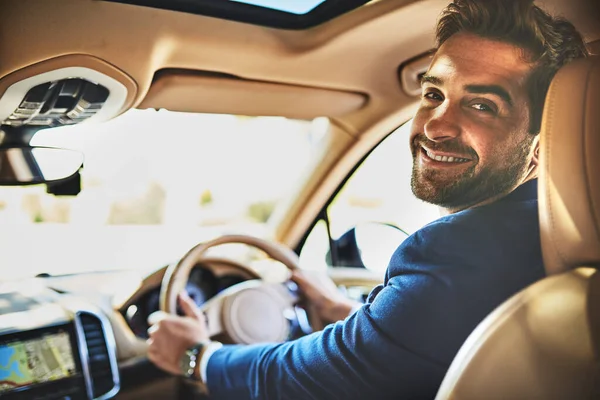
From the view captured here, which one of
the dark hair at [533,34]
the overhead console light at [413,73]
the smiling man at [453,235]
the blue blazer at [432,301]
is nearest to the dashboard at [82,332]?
the smiling man at [453,235]

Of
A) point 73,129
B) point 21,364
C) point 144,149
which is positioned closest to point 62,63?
point 73,129

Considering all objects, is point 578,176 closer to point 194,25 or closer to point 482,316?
point 482,316

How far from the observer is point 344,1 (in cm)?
162

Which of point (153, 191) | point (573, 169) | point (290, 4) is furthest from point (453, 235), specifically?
point (153, 191)

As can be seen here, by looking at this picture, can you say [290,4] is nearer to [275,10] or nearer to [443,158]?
[275,10]

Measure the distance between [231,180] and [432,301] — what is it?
35.2 inches

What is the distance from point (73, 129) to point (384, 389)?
0.90 m

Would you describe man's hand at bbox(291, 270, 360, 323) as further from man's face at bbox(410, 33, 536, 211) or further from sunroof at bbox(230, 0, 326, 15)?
sunroof at bbox(230, 0, 326, 15)

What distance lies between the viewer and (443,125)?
4.59 feet

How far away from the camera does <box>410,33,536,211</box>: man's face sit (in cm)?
133

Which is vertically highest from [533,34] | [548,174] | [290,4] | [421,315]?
[290,4]

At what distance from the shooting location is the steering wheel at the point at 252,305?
5.71ft

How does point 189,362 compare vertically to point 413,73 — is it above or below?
Answer: below

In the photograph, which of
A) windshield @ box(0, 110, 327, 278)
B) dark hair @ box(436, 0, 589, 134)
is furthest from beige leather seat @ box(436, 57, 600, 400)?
windshield @ box(0, 110, 327, 278)
